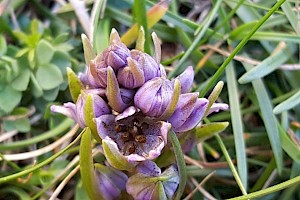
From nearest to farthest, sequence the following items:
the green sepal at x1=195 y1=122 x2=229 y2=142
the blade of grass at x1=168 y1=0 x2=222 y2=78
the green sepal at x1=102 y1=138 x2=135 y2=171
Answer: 1. the green sepal at x1=102 y1=138 x2=135 y2=171
2. the green sepal at x1=195 y1=122 x2=229 y2=142
3. the blade of grass at x1=168 y1=0 x2=222 y2=78

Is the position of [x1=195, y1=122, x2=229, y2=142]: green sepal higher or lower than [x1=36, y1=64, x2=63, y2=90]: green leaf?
higher

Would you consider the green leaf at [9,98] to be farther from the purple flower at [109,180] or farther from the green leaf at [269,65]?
the green leaf at [269,65]

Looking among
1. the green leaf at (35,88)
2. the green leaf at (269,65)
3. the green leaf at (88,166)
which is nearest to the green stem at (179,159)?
the green leaf at (88,166)

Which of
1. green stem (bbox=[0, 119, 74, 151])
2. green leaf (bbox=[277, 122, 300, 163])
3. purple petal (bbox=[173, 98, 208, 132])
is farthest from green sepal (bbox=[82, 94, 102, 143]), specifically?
green leaf (bbox=[277, 122, 300, 163])

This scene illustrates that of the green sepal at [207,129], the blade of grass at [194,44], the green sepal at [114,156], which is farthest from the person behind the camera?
the blade of grass at [194,44]

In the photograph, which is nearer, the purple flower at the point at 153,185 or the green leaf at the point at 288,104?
the purple flower at the point at 153,185

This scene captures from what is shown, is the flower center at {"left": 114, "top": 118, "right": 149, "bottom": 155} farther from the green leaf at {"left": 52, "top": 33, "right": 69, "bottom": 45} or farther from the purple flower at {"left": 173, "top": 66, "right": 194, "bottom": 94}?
the green leaf at {"left": 52, "top": 33, "right": 69, "bottom": 45}

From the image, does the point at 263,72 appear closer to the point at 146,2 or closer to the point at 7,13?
the point at 146,2
